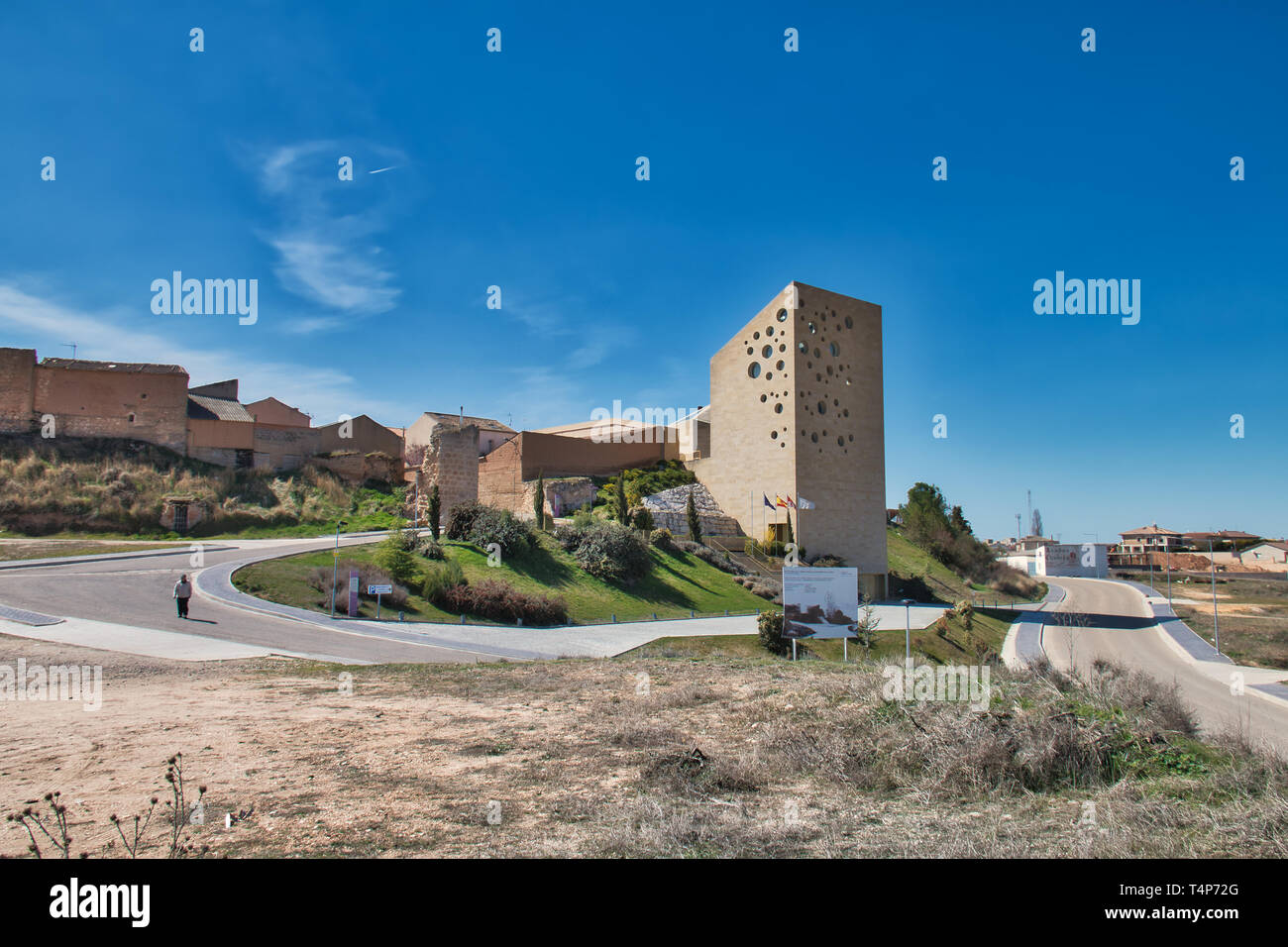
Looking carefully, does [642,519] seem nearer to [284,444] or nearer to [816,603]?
[816,603]

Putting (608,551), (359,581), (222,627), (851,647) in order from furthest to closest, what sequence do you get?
(608,551)
(359,581)
(851,647)
(222,627)

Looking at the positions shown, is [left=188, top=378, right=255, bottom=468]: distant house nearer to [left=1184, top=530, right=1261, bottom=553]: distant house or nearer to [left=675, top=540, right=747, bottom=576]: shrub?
[left=675, top=540, right=747, bottom=576]: shrub

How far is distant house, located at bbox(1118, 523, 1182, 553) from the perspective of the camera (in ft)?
317

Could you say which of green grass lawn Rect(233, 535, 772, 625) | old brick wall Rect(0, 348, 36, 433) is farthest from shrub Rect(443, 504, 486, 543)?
old brick wall Rect(0, 348, 36, 433)

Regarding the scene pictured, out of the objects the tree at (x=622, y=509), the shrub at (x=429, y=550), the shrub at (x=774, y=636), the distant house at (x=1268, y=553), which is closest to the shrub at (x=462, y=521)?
the shrub at (x=429, y=550)

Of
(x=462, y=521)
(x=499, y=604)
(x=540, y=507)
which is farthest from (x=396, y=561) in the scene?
(x=540, y=507)

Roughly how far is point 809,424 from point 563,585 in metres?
18.7

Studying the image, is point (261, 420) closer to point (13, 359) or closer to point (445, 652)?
point (13, 359)

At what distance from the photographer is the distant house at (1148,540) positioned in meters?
96.6

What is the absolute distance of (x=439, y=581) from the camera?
73.7 feet

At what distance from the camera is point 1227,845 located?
416 centimetres

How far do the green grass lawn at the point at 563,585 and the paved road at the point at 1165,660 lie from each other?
1305 centimetres
